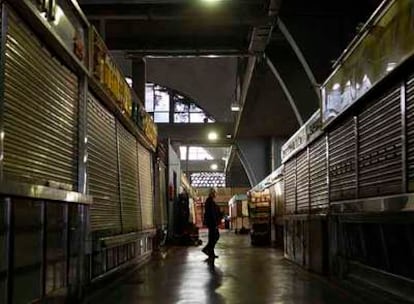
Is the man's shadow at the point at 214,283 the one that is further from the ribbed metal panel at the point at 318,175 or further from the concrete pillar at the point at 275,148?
the concrete pillar at the point at 275,148

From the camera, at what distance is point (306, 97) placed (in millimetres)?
15828

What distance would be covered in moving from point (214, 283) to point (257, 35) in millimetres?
7033

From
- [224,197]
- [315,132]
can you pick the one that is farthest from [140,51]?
[224,197]

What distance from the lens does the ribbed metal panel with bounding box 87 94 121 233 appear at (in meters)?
7.91

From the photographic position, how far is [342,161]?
8.23m

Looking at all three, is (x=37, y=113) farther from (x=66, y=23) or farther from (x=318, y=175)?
(x=318, y=175)

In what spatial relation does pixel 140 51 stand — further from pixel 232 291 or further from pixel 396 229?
pixel 396 229

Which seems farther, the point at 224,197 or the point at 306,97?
the point at 224,197

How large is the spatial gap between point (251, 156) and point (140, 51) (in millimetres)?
15576

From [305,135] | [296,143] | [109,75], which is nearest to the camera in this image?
[109,75]

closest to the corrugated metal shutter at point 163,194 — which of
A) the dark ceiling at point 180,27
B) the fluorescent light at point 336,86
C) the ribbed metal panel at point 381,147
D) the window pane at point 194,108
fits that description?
the dark ceiling at point 180,27

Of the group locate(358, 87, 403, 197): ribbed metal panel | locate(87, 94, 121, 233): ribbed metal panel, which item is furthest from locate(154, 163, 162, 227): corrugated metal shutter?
locate(358, 87, 403, 197): ribbed metal panel

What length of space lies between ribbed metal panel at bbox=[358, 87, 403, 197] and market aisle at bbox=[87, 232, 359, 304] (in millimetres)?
1419

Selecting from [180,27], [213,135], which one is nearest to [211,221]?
[180,27]
